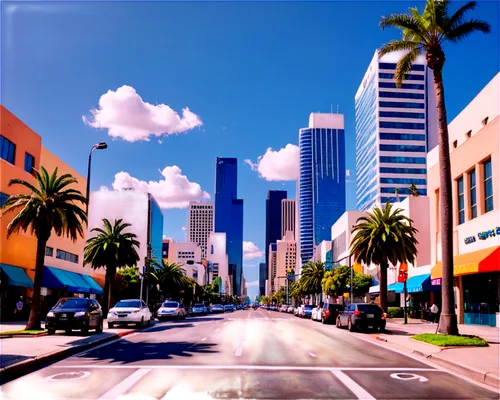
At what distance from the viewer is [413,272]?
181 ft

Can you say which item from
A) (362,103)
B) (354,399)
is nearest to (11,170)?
(354,399)

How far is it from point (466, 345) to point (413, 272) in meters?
37.4

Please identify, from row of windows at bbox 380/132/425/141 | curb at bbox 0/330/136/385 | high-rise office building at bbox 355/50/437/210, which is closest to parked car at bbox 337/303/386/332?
curb at bbox 0/330/136/385

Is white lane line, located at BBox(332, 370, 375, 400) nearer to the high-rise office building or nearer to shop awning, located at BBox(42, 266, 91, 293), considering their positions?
shop awning, located at BBox(42, 266, 91, 293)

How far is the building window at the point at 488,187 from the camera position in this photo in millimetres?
33875

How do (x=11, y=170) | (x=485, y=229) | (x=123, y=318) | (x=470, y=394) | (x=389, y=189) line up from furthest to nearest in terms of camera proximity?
1. (x=389, y=189)
2. (x=11, y=170)
3. (x=485, y=229)
4. (x=123, y=318)
5. (x=470, y=394)

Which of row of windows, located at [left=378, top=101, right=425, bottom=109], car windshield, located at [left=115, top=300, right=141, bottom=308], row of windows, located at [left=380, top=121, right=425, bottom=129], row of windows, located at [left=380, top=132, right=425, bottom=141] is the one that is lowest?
car windshield, located at [left=115, top=300, right=141, bottom=308]

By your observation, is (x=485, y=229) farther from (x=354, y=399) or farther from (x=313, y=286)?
(x=313, y=286)

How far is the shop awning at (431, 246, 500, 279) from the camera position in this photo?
30172 mm

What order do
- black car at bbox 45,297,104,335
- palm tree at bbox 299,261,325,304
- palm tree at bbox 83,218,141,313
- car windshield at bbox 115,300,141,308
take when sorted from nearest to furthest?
black car at bbox 45,297,104,335 < car windshield at bbox 115,300,141,308 < palm tree at bbox 83,218,141,313 < palm tree at bbox 299,261,325,304

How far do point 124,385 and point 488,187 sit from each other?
30030 mm

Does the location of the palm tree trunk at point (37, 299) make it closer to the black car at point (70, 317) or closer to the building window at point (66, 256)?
the black car at point (70, 317)

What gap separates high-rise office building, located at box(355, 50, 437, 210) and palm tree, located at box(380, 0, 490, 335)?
113603mm

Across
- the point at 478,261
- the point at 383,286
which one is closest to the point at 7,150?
the point at 383,286
